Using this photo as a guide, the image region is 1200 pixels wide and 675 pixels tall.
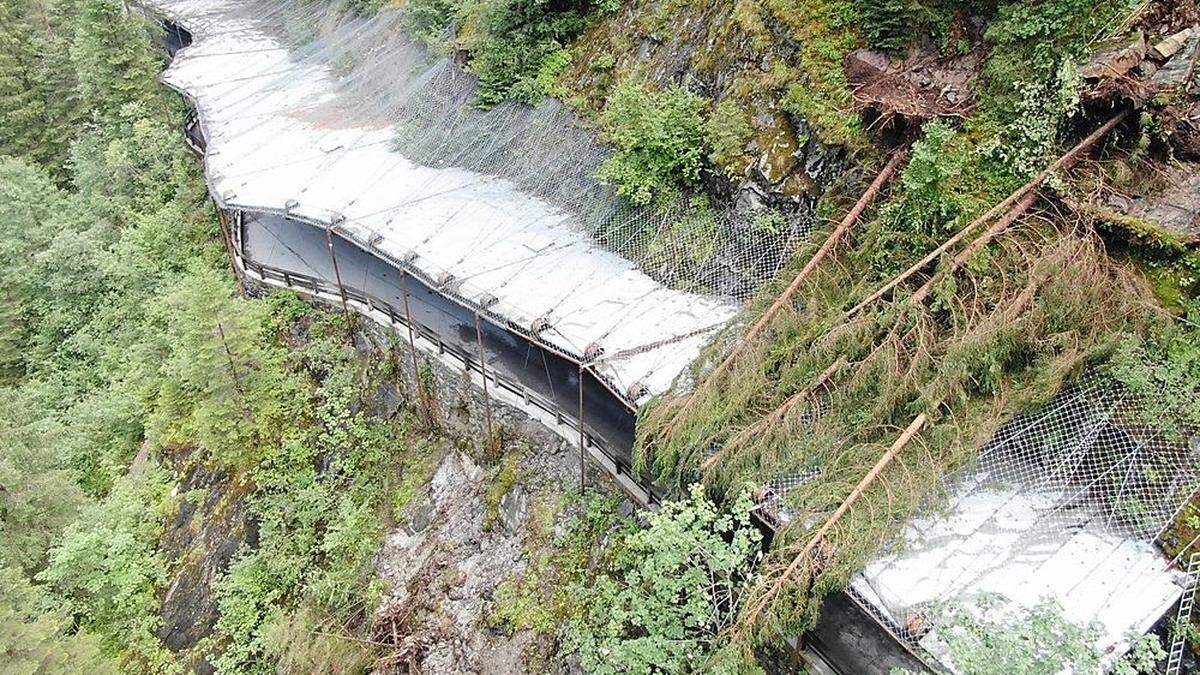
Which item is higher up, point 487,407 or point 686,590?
point 686,590

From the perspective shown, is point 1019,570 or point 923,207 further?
point 923,207

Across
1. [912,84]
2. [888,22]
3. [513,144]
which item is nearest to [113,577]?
[513,144]

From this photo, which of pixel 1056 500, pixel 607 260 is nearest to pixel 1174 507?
pixel 1056 500

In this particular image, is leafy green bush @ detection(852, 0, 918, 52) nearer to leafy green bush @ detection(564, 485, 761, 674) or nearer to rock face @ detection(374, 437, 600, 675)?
leafy green bush @ detection(564, 485, 761, 674)

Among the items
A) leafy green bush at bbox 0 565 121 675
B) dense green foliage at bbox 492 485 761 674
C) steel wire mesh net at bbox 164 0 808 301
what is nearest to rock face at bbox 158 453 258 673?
leafy green bush at bbox 0 565 121 675

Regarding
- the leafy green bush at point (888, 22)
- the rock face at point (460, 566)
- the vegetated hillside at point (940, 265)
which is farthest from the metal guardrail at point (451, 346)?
the leafy green bush at point (888, 22)

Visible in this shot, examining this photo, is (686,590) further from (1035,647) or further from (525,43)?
(525,43)
